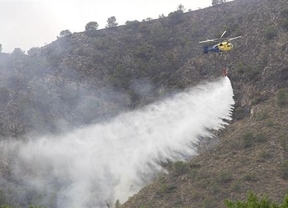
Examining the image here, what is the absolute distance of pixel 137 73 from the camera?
260 ft

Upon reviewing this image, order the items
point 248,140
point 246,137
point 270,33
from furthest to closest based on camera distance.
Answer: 1. point 270,33
2. point 246,137
3. point 248,140

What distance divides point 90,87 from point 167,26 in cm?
2604

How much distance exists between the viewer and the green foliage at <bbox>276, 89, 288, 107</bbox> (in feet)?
176

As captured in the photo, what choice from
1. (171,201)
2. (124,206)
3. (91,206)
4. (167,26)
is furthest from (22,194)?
(167,26)

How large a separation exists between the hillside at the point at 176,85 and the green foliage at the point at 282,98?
0.95ft

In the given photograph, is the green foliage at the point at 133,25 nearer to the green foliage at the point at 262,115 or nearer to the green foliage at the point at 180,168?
the green foliage at the point at 262,115

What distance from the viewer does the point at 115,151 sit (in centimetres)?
6159

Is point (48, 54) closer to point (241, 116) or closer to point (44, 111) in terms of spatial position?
point (44, 111)

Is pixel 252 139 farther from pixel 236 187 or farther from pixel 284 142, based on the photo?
pixel 236 187

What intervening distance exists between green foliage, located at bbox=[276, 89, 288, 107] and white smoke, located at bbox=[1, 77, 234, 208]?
26.3 ft

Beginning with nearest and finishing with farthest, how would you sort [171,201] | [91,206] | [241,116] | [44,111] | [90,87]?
[171,201]
[91,206]
[241,116]
[44,111]
[90,87]

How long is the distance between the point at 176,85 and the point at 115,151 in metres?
17.6

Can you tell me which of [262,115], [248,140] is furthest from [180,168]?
[262,115]

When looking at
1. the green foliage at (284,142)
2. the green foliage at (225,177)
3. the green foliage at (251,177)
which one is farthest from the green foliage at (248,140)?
the green foliage at (251,177)
